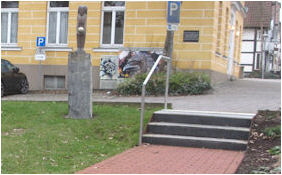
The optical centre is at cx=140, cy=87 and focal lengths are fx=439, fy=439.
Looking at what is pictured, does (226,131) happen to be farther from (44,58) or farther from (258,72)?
(258,72)

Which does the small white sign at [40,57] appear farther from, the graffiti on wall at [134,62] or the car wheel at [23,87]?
the graffiti on wall at [134,62]

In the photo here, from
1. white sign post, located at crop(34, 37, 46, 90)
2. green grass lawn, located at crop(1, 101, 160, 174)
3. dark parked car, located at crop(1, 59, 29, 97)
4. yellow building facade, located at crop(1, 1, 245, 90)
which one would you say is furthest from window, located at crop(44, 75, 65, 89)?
green grass lawn, located at crop(1, 101, 160, 174)

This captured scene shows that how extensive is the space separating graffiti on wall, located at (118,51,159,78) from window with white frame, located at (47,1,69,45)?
2.83 meters

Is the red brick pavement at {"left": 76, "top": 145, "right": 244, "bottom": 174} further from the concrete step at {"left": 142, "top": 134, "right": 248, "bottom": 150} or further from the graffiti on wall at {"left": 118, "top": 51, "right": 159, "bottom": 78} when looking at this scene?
the graffiti on wall at {"left": 118, "top": 51, "right": 159, "bottom": 78}

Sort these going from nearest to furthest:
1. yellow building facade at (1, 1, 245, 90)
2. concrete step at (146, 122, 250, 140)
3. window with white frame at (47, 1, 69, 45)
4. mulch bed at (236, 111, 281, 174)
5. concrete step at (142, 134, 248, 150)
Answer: mulch bed at (236, 111, 281, 174) < concrete step at (142, 134, 248, 150) < concrete step at (146, 122, 250, 140) < yellow building facade at (1, 1, 245, 90) < window with white frame at (47, 1, 69, 45)

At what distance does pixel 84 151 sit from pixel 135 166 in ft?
4.10

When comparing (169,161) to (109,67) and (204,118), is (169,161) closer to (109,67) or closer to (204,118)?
(204,118)

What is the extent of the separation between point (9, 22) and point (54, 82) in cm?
347

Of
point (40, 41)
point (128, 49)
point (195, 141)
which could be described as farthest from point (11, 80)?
point (195, 141)

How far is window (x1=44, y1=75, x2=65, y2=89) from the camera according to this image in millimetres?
17812

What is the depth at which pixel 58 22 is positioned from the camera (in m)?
18.0

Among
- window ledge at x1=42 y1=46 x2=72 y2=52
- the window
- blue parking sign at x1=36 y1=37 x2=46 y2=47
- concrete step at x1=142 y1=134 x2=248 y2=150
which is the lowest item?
concrete step at x1=142 y1=134 x2=248 y2=150

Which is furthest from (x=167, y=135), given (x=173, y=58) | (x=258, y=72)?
(x=258, y=72)

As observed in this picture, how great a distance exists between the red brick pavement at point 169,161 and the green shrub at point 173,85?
6.48m
